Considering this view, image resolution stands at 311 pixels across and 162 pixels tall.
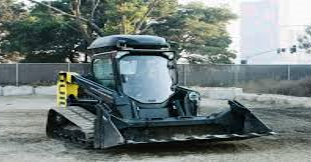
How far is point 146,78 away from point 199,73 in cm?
2173

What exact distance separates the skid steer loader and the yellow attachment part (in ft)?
1.24

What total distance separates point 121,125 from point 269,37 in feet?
464

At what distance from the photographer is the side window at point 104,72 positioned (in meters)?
10.4

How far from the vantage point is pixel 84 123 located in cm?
987

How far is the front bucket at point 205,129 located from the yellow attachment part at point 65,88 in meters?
2.67

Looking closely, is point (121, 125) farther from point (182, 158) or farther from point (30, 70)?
point (30, 70)

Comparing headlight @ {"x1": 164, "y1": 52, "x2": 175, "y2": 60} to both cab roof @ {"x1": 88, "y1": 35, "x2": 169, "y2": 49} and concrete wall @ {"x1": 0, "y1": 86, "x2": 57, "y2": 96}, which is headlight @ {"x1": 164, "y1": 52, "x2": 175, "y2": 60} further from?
concrete wall @ {"x1": 0, "y1": 86, "x2": 57, "y2": 96}

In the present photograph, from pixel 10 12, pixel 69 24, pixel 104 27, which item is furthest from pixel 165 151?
pixel 10 12

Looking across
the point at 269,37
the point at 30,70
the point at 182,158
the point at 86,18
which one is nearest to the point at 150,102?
the point at 182,158

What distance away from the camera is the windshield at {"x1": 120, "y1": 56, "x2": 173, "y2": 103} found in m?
10.1

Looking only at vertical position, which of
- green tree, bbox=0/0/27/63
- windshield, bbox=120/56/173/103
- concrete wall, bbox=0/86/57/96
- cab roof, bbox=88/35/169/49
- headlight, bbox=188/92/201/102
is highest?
green tree, bbox=0/0/27/63

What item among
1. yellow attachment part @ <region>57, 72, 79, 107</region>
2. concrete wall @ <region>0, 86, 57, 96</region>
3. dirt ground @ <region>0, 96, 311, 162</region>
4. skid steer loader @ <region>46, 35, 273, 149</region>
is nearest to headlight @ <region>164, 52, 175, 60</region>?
skid steer loader @ <region>46, 35, 273, 149</region>

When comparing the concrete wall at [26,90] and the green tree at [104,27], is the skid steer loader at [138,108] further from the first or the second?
the green tree at [104,27]

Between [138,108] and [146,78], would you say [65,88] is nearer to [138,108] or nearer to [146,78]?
[146,78]
